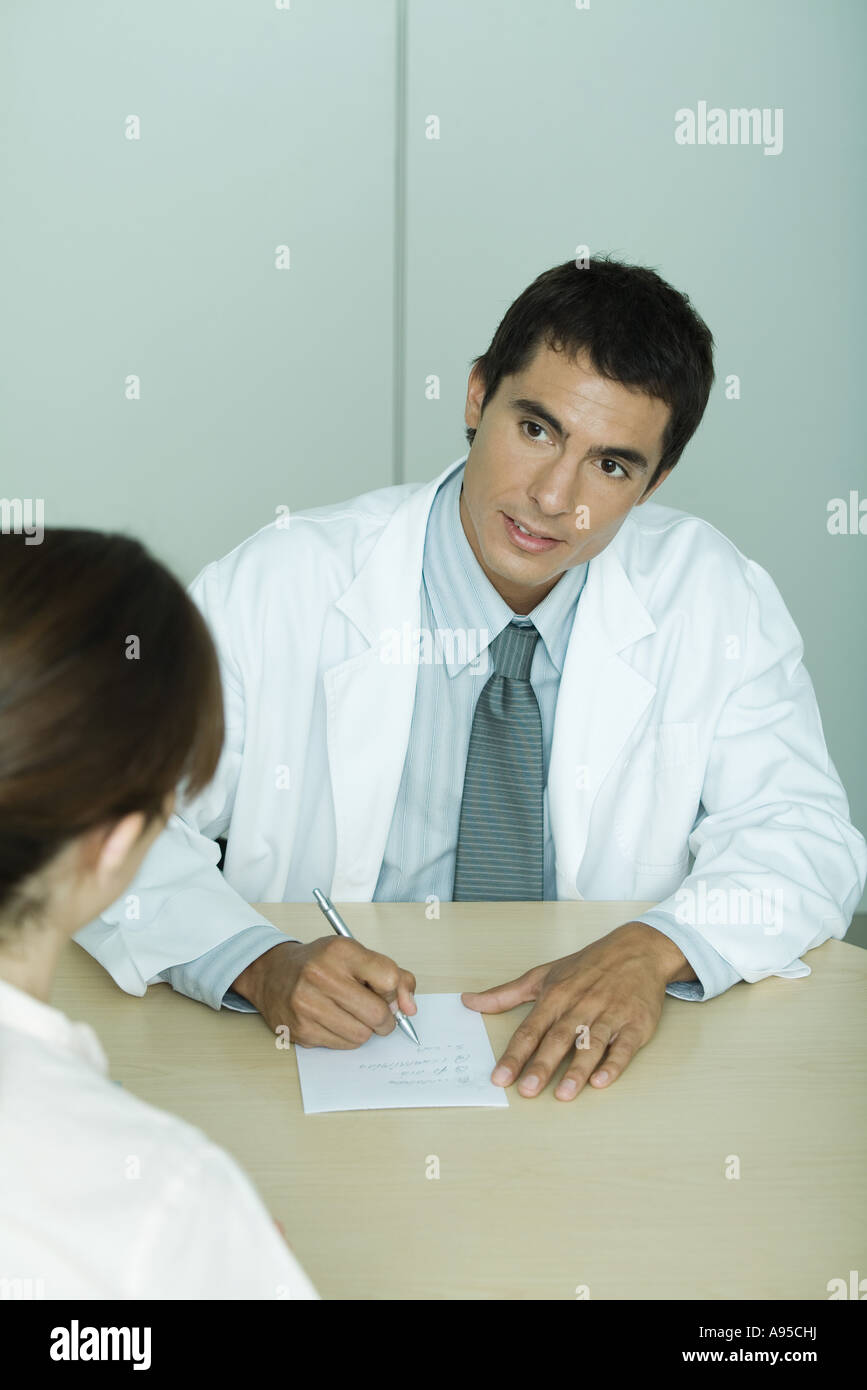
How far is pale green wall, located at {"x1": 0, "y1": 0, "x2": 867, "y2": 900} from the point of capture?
10.8 feet

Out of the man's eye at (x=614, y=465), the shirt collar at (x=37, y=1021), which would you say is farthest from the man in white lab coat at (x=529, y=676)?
the shirt collar at (x=37, y=1021)

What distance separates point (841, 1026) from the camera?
1.48 metres

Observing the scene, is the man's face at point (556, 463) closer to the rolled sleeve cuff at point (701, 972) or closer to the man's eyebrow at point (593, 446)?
the man's eyebrow at point (593, 446)

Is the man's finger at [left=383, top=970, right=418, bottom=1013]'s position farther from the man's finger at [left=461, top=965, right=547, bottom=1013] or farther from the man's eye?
the man's eye

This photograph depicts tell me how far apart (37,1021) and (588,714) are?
1.29 metres

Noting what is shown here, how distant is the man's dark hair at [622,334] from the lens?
6.08 feet

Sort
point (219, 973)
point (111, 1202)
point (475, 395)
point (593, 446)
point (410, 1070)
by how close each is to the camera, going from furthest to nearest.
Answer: point (475, 395) < point (593, 446) < point (219, 973) < point (410, 1070) < point (111, 1202)

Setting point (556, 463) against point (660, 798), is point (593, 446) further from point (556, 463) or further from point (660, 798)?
point (660, 798)

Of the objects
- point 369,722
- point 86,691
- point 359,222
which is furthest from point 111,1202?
point 359,222

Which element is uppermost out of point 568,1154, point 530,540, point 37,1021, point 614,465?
point 614,465

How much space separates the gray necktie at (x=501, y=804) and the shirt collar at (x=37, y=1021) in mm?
1156

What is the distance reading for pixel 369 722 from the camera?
75.9 inches

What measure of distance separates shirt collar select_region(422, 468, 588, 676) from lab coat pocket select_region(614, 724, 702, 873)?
19 centimetres

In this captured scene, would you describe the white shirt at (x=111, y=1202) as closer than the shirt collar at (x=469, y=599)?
Yes
